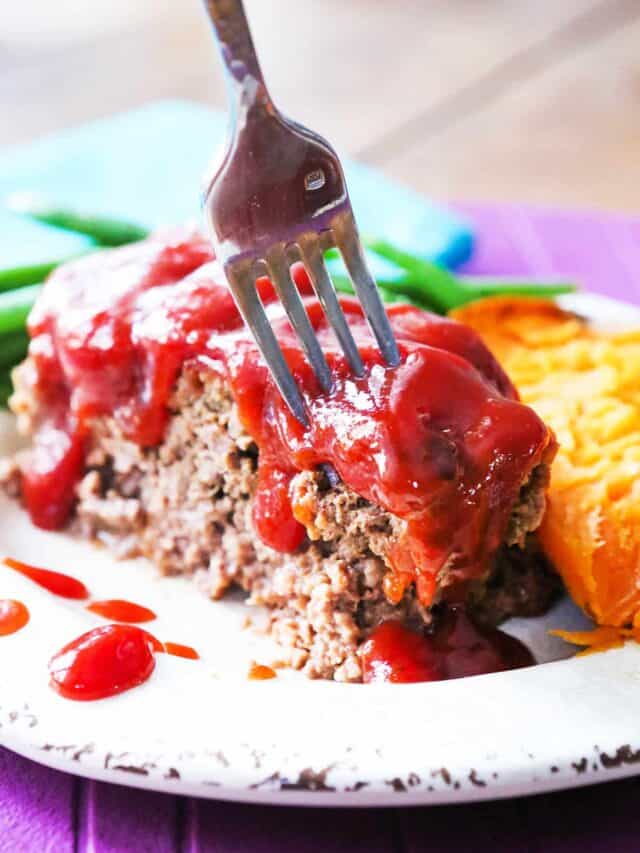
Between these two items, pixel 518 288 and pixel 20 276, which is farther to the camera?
pixel 518 288

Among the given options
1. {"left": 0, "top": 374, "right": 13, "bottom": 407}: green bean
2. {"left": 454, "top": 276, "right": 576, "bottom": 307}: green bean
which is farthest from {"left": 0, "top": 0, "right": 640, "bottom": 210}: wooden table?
{"left": 0, "top": 374, "right": 13, "bottom": 407}: green bean

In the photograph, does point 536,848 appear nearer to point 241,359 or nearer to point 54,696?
point 54,696

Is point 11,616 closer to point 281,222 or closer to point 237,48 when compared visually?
point 281,222

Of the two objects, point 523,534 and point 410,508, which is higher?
point 410,508

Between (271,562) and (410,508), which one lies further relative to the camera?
(271,562)

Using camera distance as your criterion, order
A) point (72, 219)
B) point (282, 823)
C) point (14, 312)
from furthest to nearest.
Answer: point (72, 219) → point (14, 312) → point (282, 823)

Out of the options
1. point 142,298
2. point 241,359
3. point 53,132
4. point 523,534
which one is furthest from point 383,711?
point 53,132

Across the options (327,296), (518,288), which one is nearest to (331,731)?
(327,296)
